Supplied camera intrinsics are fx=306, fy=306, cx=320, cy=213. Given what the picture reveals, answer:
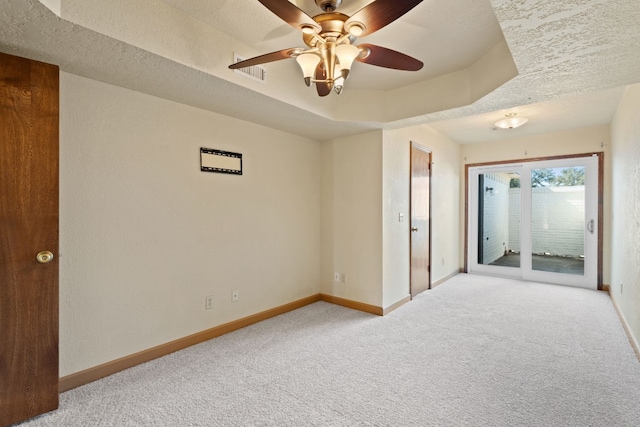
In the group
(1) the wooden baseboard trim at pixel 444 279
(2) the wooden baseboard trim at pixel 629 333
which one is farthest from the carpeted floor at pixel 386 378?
(1) the wooden baseboard trim at pixel 444 279

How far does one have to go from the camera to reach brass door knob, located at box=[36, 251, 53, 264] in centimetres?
190

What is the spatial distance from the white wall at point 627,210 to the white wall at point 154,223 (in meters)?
3.45

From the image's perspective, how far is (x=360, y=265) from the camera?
3.89 metres

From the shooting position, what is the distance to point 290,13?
4.89 ft

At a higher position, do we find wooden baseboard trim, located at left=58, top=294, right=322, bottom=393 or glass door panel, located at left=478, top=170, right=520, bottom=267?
glass door panel, located at left=478, top=170, right=520, bottom=267

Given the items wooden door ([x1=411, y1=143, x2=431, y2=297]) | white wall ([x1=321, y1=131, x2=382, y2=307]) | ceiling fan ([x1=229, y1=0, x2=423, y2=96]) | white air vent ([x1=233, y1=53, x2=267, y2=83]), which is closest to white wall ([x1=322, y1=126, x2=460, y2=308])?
white wall ([x1=321, y1=131, x2=382, y2=307])

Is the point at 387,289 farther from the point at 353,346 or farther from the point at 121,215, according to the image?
the point at 121,215

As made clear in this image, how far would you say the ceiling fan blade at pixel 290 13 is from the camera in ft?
4.63

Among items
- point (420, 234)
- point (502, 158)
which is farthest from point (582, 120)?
point (420, 234)

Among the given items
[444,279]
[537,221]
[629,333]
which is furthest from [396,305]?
[537,221]

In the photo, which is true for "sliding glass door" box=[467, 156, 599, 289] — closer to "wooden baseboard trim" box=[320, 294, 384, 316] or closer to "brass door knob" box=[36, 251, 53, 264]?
"wooden baseboard trim" box=[320, 294, 384, 316]

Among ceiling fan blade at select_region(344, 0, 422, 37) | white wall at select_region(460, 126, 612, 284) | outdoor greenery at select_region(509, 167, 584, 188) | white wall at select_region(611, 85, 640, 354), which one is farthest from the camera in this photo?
outdoor greenery at select_region(509, 167, 584, 188)

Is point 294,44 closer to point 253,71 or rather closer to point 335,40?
point 253,71

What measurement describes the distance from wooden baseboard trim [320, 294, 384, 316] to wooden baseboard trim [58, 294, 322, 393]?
0.66 m
